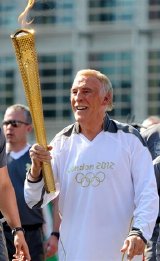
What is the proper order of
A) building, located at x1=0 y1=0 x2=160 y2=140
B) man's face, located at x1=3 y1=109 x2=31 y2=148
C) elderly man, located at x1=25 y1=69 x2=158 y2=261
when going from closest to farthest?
elderly man, located at x1=25 y1=69 x2=158 y2=261 < man's face, located at x1=3 y1=109 x2=31 y2=148 < building, located at x1=0 y1=0 x2=160 y2=140

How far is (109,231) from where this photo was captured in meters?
7.20

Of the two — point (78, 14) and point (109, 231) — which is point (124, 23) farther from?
point (109, 231)

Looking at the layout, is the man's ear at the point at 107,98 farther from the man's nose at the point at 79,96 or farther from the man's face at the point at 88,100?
the man's nose at the point at 79,96

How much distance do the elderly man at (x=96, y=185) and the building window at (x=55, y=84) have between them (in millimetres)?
24449

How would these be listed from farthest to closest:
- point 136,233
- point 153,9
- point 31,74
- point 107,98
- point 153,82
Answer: point 153,82
point 153,9
point 107,98
point 31,74
point 136,233

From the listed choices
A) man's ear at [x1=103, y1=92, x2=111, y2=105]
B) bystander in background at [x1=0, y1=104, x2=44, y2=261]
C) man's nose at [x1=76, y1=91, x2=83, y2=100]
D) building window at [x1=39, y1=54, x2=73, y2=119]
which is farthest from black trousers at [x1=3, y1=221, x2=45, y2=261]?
building window at [x1=39, y1=54, x2=73, y2=119]

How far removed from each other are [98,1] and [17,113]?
67.8ft

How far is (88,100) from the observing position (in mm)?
7301

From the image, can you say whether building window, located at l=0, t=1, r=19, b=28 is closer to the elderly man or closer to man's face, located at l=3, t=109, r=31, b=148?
man's face, located at l=3, t=109, r=31, b=148

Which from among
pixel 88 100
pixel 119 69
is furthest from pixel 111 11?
pixel 88 100

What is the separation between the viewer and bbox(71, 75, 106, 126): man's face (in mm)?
7277

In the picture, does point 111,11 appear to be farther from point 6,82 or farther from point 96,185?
point 96,185

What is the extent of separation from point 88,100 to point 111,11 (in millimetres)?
24234

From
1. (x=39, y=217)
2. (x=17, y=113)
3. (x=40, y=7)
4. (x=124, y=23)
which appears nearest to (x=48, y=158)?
(x=40, y=7)
